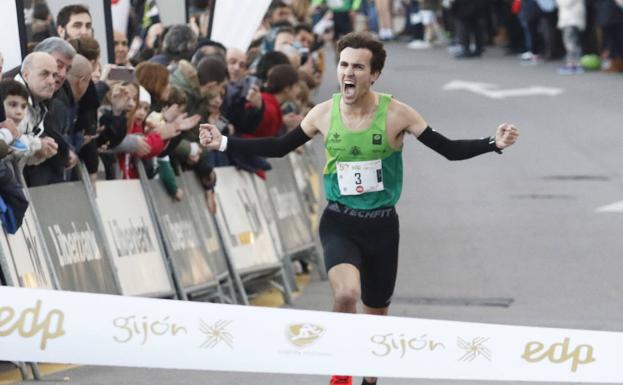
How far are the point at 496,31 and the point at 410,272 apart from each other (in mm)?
26779

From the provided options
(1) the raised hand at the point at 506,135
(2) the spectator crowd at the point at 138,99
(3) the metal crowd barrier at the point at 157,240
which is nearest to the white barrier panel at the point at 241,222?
(3) the metal crowd barrier at the point at 157,240

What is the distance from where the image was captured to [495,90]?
3450 cm

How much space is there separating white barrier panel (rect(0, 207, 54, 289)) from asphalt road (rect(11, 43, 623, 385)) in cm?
62

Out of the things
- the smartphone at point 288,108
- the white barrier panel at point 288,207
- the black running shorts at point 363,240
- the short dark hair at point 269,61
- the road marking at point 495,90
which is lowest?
the road marking at point 495,90

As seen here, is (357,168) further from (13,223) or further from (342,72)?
(13,223)

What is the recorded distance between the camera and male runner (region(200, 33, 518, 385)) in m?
9.87

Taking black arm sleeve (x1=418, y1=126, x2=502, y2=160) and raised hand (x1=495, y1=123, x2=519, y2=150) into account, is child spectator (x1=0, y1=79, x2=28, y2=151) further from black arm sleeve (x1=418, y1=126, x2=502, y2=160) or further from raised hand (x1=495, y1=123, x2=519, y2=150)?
raised hand (x1=495, y1=123, x2=519, y2=150)

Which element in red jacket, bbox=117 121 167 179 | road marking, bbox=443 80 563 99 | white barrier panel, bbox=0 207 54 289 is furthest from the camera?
road marking, bbox=443 80 563 99

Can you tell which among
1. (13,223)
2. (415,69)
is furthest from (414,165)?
(13,223)

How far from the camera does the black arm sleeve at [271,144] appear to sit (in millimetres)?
10148

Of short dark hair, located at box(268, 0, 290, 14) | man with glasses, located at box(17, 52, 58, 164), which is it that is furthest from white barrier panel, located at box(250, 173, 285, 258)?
short dark hair, located at box(268, 0, 290, 14)

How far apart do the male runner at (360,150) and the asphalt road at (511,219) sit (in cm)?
131

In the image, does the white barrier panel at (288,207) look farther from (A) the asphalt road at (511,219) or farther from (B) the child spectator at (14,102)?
(B) the child spectator at (14,102)

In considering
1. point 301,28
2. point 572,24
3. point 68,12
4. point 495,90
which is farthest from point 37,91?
point 572,24
